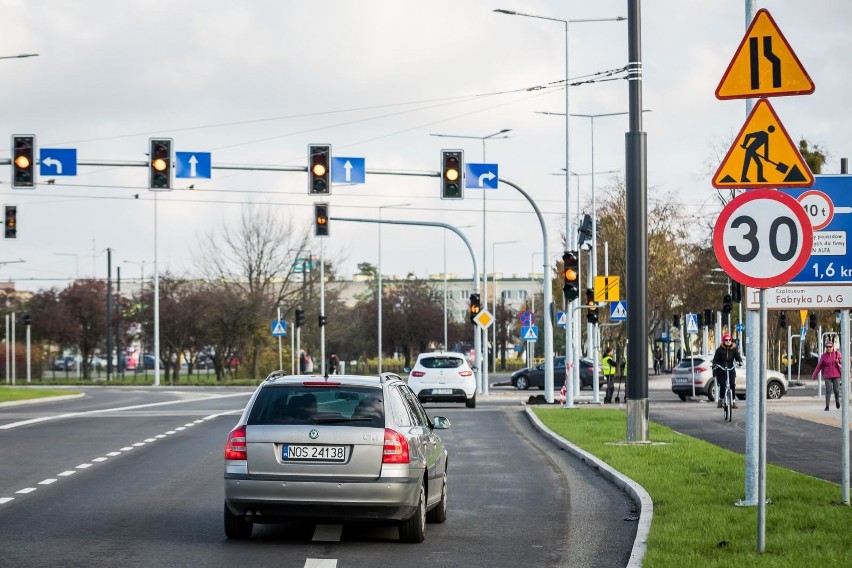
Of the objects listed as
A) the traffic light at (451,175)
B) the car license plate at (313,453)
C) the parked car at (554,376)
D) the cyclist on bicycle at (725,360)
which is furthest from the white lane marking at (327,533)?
the parked car at (554,376)

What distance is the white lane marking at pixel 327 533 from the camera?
38.1 ft

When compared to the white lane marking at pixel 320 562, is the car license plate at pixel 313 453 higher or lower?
higher

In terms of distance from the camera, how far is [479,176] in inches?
1270

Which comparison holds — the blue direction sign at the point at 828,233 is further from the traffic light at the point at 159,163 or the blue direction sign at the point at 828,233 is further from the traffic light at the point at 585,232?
the traffic light at the point at 585,232

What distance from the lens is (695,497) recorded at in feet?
44.6

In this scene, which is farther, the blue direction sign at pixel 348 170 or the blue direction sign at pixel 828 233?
the blue direction sign at pixel 348 170

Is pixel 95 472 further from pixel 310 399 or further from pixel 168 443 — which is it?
pixel 310 399

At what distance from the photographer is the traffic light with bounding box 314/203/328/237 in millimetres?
36656

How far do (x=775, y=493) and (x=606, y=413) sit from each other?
1844cm

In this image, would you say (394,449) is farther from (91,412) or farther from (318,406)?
(91,412)

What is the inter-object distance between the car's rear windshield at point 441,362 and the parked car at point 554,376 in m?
19.0

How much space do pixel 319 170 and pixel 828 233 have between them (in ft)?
58.2

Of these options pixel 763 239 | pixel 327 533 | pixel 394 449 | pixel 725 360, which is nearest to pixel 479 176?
pixel 725 360

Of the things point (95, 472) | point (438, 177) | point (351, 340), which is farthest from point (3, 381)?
point (95, 472)
